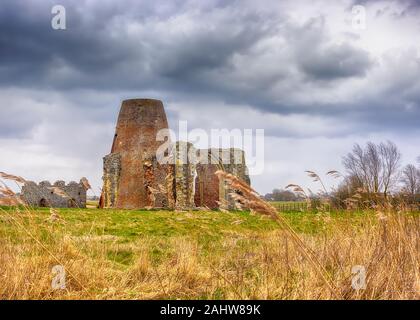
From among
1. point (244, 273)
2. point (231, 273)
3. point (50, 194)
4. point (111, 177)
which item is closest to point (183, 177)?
point (111, 177)

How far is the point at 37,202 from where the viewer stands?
32656mm

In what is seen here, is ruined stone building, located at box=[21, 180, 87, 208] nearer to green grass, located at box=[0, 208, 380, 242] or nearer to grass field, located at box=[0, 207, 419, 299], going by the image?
green grass, located at box=[0, 208, 380, 242]

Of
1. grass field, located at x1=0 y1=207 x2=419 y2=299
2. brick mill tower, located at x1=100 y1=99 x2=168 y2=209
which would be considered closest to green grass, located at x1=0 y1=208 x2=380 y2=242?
grass field, located at x1=0 y1=207 x2=419 y2=299

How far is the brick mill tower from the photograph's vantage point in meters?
27.4

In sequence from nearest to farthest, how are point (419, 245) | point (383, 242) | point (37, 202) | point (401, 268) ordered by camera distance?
point (401, 268) → point (383, 242) → point (419, 245) → point (37, 202)

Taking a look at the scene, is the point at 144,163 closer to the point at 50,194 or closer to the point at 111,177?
the point at 111,177

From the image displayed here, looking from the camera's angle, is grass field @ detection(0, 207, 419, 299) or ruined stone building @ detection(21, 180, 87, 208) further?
ruined stone building @ detection(21, 180, 87, 208)

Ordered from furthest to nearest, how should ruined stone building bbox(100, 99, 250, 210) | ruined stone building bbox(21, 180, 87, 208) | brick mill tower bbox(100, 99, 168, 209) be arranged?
ruined stone building bbox(21, 180, 87, 208), brick mill tower bbox(100, 99, 168, 209), ruined stone building bbox(100, 99, 250, 210)

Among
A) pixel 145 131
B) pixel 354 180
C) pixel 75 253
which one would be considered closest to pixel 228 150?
pixel 145 131

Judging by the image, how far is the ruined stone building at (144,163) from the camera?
26.5m

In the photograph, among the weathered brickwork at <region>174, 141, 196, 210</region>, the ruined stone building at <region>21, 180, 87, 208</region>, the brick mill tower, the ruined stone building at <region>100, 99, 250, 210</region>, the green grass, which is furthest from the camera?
the ruined stone building at <region>21, 180, 87, 208</region>

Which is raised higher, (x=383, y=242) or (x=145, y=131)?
(x=145, y=131)
